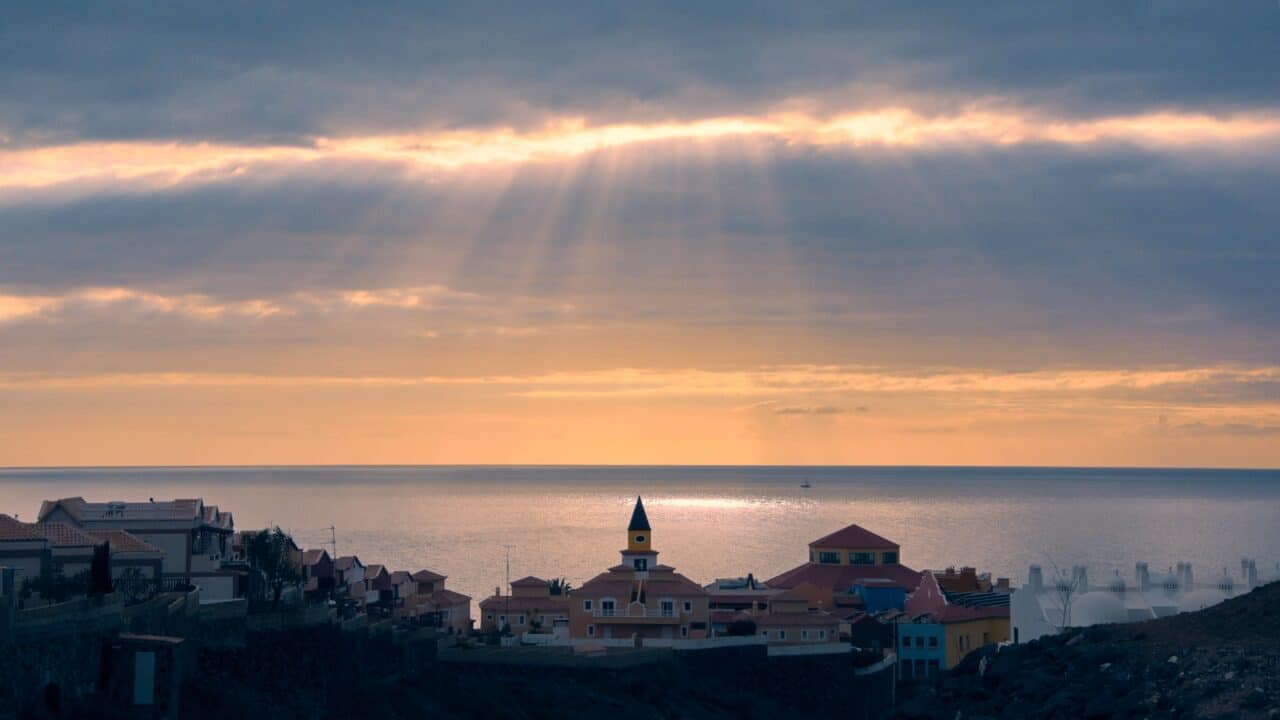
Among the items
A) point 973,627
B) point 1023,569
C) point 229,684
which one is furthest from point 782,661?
point 1023,569

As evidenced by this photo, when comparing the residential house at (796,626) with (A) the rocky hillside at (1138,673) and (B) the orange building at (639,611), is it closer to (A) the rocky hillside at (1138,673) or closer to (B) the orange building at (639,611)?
(B) the orange building at (639,611)

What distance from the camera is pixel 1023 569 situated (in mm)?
168250

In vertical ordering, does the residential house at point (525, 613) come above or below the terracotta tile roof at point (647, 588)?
below

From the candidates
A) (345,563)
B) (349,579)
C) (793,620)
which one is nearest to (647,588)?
(793,620)

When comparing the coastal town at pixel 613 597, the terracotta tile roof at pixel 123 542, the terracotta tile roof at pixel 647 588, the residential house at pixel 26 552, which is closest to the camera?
the residential house at pixel 26 552

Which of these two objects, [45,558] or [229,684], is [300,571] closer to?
[45,558]

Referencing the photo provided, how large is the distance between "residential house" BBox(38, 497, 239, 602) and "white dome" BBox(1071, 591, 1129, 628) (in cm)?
3708

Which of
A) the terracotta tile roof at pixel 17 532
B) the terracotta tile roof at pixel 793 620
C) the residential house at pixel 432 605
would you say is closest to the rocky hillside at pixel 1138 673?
the terracotta tile roof at pixel 17 532

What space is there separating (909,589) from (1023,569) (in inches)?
3064

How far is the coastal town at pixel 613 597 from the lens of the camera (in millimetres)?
61219

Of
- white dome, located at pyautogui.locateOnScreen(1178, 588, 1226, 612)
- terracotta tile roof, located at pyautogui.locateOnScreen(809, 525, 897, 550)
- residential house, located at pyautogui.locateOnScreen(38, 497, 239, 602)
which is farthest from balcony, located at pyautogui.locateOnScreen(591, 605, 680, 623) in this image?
white dome, located at pyautogui.locateOnScreen(1178, 588, 1226, 612)

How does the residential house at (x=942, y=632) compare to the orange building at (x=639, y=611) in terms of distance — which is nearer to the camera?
the orange building at (x=639, y=611)

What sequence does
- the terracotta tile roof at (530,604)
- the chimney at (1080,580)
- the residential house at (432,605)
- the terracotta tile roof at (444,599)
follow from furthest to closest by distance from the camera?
the terracotta tile roof at (444,599), the residential house at (432,605), the terracotta tile roof at (530,604), the chimney at (1080,580)

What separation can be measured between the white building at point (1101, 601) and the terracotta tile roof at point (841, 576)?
74.0 feet
